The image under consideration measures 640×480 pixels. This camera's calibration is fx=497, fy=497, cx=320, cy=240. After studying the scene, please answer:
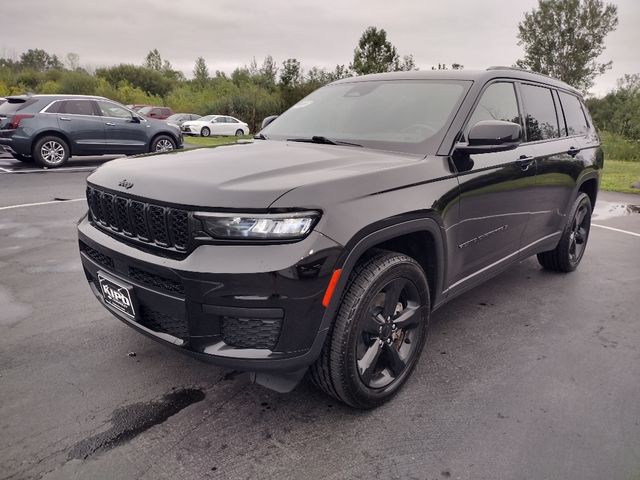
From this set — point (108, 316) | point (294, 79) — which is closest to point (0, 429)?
point (108, 316)

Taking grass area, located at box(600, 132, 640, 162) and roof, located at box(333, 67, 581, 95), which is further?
grass area, located at box(600, 132, 640, 162)

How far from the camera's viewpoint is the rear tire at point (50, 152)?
11.4 metres

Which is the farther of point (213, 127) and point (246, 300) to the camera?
point (213, 127)

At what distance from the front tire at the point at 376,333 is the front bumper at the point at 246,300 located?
0.54ft

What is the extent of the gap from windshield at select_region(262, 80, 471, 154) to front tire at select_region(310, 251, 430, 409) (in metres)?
0.80

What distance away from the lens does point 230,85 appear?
4794 cm

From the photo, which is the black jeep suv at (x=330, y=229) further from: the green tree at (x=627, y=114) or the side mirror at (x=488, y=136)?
the green tree at (x=627, y=114)

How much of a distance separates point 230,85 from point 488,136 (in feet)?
159

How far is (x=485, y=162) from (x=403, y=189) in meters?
0.88

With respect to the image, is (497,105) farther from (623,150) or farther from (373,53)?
(373,53)

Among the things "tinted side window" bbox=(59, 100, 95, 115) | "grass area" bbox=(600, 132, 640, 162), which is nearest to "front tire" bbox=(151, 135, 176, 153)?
"tinted side window" bbox=(59, 100, 95, 115)

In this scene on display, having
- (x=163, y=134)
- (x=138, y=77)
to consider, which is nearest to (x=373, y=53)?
(x=163, y=134)

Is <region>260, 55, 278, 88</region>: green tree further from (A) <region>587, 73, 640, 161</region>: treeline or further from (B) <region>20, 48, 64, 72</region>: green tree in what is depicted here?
(B) <region>20, 48, 64, 72</region>: green tree

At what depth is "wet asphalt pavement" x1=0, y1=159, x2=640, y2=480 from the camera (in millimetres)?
2174
